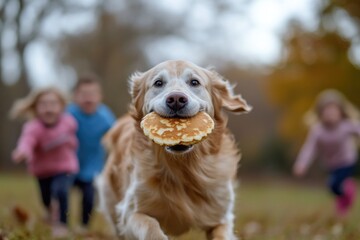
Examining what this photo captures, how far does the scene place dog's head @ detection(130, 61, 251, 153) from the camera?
4.73 meters

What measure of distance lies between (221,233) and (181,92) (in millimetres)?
1239

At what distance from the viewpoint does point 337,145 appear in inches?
425

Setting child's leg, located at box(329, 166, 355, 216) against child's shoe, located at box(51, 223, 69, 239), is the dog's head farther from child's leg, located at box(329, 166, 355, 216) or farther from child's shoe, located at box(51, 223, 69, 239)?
child's leg, located at box(329, 166, 355, 216)

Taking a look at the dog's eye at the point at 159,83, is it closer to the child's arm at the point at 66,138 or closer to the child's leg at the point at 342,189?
the child's arm at the point at 66,138

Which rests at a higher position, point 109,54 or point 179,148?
point 179,148

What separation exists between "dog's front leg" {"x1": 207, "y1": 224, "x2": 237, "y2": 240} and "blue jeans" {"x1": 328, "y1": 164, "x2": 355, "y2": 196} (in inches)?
215

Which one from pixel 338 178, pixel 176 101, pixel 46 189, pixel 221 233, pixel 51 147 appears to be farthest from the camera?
pixel 338 178

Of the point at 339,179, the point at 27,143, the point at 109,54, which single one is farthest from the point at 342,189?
the point at 109,54

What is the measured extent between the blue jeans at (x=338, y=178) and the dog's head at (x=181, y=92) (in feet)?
17.7

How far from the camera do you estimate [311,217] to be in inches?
408

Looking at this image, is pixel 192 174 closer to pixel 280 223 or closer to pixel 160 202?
pixel 160 202

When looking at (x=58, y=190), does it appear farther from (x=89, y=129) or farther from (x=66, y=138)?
(x=89, y=129)

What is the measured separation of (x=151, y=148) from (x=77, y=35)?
2813 centimetres

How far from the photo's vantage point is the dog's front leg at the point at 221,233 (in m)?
5.19
